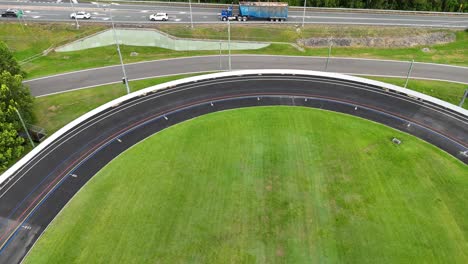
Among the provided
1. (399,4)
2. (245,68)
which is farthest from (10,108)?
(399,4)

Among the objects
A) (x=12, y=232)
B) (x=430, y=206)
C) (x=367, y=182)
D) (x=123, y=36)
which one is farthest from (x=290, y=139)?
(x=123, y=36)

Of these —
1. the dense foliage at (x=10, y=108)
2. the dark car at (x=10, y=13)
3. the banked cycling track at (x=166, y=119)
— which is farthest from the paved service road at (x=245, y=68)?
the dark car at (x=10, y=13)

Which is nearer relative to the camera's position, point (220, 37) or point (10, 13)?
point (220, 37)

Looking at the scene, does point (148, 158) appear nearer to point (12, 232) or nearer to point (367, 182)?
point (12, 232)

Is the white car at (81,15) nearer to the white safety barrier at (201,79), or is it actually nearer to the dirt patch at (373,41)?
the white safety barrier at (201,79)

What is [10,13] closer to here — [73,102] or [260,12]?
[73,102]

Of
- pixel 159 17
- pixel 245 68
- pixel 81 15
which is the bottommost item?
pixel 245 68

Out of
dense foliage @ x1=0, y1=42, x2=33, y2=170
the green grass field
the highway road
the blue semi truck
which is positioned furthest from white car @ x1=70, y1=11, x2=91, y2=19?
the green grass field
